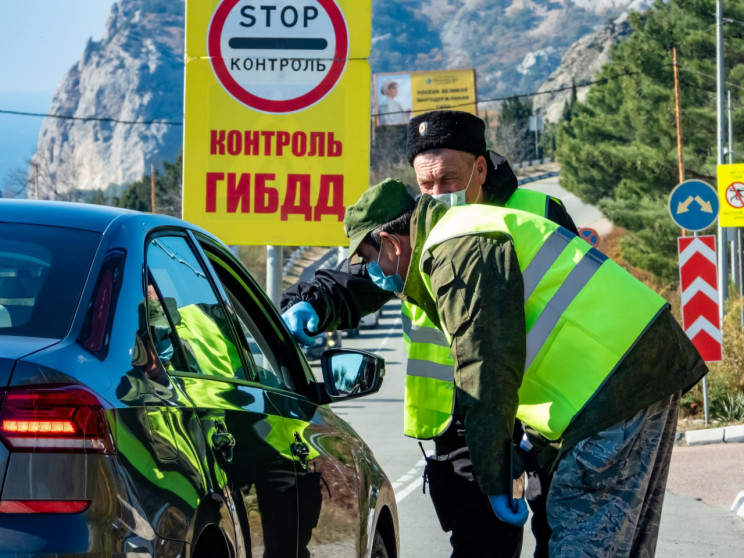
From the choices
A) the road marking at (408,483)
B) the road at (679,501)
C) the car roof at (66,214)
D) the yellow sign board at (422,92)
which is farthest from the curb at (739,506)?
the yellow sign board at (422,92)

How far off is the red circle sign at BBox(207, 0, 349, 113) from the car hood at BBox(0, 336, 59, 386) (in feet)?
17.3

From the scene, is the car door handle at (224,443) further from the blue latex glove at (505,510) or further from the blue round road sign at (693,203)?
the blue round road sign at (693,203)

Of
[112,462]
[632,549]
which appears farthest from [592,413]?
[112,462]

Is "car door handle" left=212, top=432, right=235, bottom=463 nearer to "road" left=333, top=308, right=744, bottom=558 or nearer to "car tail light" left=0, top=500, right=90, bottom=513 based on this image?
"car tail light" left=0, top=500, right=90, bottom=513

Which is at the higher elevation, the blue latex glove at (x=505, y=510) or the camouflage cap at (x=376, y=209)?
the camouflage cap at (x=376, y=209)

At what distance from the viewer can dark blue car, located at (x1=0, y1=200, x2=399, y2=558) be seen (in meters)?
2.30

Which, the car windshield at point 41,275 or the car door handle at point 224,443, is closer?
the car windshield at point 41,275

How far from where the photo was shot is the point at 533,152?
440 feet

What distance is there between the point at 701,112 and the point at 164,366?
40.0 metres

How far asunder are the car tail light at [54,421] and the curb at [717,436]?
12351 mm

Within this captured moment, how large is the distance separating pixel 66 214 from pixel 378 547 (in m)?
1.91

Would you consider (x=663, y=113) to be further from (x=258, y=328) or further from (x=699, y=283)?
(x=258, y=328)

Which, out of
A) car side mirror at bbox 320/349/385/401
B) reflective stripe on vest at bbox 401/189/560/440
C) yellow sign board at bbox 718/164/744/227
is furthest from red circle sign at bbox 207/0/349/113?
yellow sign board at bbox 718/164/744/227

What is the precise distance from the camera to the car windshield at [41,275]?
8.50 ft
